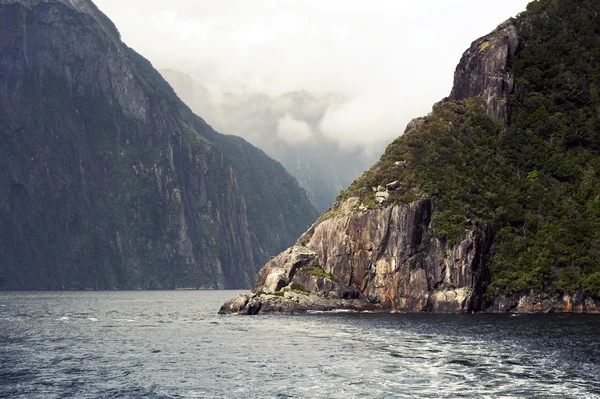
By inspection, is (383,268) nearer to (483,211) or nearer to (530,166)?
(483,211)

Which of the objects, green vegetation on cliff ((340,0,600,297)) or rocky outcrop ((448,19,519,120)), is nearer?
green vegetation on cliff ((340,0,600,297))

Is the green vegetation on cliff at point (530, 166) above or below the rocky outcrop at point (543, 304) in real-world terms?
above

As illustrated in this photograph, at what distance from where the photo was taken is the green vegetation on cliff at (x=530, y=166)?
14762cm

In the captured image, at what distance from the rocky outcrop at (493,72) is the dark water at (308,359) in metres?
80.2

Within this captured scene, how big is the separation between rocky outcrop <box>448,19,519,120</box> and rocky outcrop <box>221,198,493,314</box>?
1771 inches

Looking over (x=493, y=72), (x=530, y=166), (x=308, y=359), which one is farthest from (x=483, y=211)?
(x=308, y=359)

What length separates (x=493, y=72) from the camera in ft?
625

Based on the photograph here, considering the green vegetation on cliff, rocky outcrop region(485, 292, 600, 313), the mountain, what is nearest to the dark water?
rocky outcrop region(485, 292, 600, 313)

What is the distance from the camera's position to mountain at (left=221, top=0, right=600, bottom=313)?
14700 centimetres

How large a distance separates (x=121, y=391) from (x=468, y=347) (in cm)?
4412

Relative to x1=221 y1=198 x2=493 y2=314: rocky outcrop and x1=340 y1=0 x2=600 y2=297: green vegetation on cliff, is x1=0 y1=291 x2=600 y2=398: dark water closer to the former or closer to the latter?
x1=221 y1=198 x2=493 y2=314: rocky outcrop

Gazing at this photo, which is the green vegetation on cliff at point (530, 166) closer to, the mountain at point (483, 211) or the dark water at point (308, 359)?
the mountain at point (483, 211)

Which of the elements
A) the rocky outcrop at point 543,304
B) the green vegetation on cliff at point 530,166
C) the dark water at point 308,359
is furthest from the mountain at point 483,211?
the dark water at point 308,359

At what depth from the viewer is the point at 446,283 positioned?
148 metres
